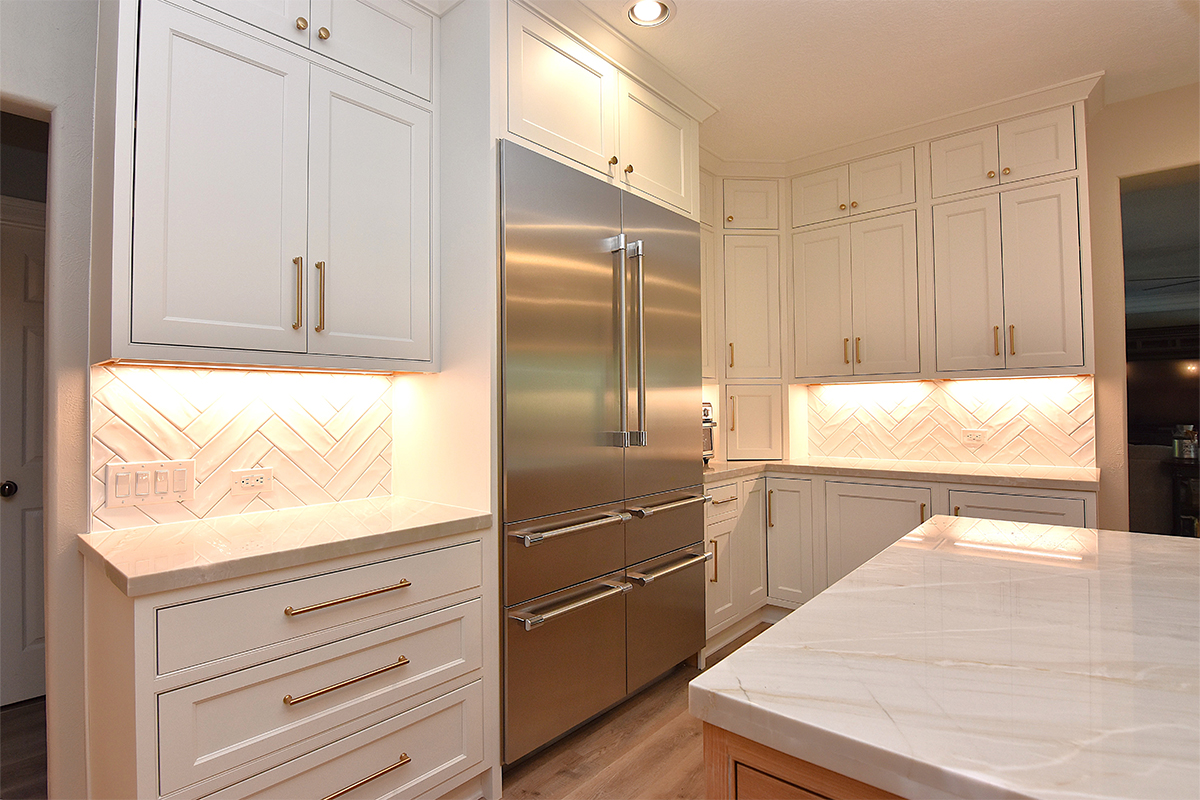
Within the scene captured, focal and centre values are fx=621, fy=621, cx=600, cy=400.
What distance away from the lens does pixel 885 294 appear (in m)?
3.50

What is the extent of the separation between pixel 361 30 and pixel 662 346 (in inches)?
61.0

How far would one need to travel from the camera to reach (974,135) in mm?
3232

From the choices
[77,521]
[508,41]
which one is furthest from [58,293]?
[508,41]

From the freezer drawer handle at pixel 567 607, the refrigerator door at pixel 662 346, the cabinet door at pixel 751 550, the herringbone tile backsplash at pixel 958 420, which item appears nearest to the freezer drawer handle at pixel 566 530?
the refrigerator door at pixel 662 346

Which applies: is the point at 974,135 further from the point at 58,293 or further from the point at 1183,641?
the point at 58,293

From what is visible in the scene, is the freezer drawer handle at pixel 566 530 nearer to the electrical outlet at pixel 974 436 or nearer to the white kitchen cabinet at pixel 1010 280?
the white kitchen cabinet at pixel 1010 280

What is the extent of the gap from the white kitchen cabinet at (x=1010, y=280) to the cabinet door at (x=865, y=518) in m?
0.75

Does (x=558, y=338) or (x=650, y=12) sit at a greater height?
(x=650, y=12)

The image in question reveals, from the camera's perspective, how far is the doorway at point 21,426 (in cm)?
267

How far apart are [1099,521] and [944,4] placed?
2508mm

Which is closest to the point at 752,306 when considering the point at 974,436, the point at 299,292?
the point at 974,436

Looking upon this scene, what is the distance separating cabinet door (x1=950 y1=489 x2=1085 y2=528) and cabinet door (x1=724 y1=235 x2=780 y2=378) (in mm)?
1238

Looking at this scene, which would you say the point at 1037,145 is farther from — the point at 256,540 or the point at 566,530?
the point at 256,540

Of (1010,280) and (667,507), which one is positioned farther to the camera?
(1010,280)
